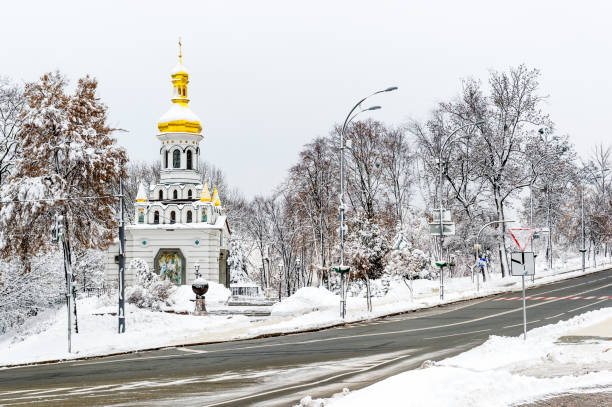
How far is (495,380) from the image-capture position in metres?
10.6

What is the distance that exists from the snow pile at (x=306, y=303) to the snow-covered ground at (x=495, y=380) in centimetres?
1864

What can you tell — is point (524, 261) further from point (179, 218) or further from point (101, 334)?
point (179, 218)

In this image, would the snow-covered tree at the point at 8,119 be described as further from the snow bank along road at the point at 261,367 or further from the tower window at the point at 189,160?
the tower window at the point at 189,160

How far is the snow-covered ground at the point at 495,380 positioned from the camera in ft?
31.8

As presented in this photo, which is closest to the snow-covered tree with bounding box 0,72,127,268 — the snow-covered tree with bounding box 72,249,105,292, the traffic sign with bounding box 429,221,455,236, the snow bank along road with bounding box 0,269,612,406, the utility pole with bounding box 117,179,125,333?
the utility pole with bounding box 117,179,125,333

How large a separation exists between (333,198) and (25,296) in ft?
102

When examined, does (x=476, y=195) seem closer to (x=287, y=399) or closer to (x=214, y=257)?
(x=214, y=257)

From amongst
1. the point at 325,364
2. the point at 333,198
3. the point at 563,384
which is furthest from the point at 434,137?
the point at 563,384

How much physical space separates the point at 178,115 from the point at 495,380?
180 feet

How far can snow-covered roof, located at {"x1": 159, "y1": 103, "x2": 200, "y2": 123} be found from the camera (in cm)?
6212

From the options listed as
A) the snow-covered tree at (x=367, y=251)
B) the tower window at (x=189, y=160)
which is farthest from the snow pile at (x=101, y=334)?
the tower window at (x=189, y=160)

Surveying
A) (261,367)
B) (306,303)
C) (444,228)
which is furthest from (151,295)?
(261,367)

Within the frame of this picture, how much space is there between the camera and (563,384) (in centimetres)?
1081

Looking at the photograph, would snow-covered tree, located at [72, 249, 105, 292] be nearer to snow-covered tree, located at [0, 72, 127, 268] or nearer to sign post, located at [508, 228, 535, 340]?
snow-covered tree, located at [0, 72, 127, 268]
